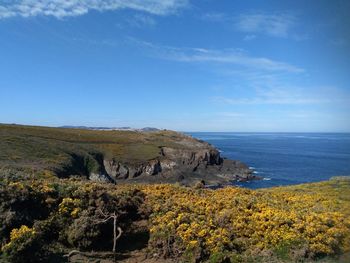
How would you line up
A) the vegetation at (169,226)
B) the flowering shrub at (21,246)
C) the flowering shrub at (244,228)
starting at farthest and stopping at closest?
the flowering shrub at (244,228) → the vegetation at (169,226) → the flowering shrub at (21,246)

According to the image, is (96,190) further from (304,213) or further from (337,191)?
(337,191)

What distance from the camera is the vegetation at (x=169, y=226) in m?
10.6

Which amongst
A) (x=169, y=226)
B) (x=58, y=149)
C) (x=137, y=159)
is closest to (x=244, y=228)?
(x=169, y=226)

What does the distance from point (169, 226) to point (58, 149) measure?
166 feet

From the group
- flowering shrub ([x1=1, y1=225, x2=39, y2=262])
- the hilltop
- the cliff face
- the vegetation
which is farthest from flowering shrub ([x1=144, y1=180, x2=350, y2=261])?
the cliff face

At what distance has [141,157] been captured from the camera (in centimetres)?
8400

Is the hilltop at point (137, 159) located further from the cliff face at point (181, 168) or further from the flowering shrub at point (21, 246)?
the flowering shrub at point (21, 246)

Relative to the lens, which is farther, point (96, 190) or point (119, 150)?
point (119, 150)

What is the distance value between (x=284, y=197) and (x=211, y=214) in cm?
678

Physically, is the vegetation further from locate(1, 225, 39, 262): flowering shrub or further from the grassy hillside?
the grassy hillside

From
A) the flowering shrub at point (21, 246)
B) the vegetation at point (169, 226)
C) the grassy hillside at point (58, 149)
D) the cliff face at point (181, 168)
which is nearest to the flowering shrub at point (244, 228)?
the vegetation at point (169, 226)

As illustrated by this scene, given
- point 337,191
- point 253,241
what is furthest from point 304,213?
point 337,191

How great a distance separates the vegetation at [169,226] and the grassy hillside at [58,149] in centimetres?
1288

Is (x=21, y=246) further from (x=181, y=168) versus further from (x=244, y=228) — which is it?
(x=181, y=168)
